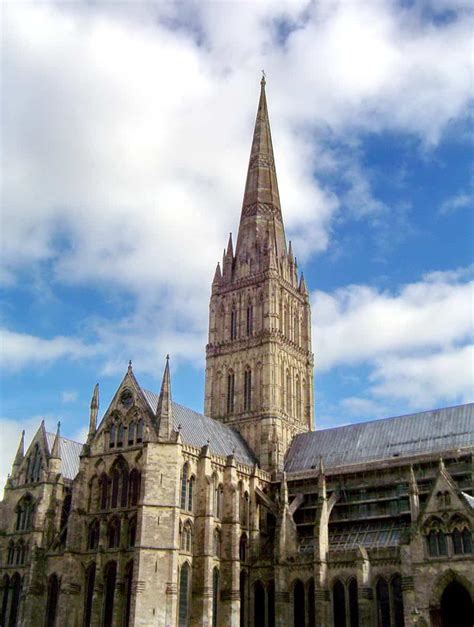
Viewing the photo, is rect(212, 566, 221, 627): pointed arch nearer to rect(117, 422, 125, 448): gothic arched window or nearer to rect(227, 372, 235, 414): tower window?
rect(117, 422, 125, 448): gothic arched window

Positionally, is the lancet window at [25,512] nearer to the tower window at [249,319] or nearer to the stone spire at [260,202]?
the tower window at [249,319]

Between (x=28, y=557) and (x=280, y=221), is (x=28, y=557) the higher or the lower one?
the lower one

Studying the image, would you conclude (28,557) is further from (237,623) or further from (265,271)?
(265,271)

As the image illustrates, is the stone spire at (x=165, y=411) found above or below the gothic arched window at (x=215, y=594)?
above

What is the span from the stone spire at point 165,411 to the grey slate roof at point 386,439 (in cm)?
1590

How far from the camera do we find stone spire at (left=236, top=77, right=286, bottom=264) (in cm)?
7488

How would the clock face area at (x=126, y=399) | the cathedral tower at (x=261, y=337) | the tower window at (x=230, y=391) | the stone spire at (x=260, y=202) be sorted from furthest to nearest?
1. the stone spire at (x=260, y=202)
2. the tower window at (x=230, y=391)
3. the cathedral tower at (x=261, y=337)
4. the clock face area at (x=126, y=399)

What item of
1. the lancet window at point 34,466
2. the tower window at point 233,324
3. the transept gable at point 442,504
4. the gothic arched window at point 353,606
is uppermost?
the tower window at point 233,324

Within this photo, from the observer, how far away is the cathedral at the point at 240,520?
46.4 metres

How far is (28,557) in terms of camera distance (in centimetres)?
5525

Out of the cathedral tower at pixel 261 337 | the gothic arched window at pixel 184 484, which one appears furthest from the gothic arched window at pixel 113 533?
the cathedral tower at pixel 261 337

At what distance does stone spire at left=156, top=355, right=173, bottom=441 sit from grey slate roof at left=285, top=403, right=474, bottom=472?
52.2ft

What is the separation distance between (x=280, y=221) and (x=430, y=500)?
129ft

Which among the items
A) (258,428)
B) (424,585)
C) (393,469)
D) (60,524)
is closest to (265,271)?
(258,428)
